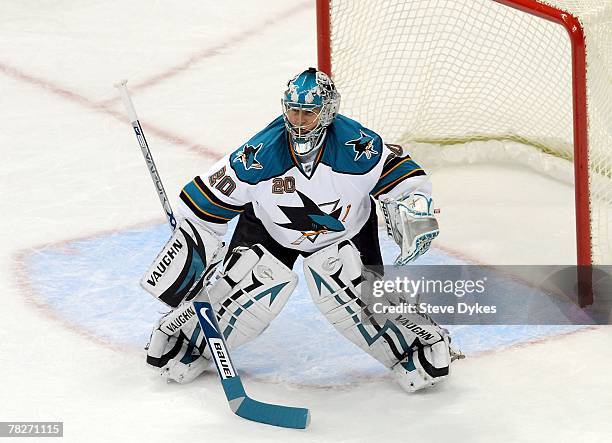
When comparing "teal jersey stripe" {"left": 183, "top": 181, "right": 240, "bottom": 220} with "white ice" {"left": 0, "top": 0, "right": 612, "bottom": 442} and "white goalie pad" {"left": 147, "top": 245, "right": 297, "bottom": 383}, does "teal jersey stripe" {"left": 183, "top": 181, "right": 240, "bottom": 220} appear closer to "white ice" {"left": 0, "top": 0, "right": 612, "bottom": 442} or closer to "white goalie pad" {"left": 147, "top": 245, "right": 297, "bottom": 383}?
"white goalie pad" {"left": 147, "top": 245, "right": 297, "bottom": 383}

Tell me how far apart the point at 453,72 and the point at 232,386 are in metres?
1.89

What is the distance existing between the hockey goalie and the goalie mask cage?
1210 millimetres

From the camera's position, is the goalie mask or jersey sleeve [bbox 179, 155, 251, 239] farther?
jersey sleeve [bbox 179, 155, 251, 239]

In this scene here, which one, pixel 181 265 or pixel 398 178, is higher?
pixel 398 178

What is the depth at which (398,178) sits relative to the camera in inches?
153

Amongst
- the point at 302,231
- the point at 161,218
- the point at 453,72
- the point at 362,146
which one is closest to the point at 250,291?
the point at 302,231

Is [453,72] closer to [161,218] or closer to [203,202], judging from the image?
[161,218]

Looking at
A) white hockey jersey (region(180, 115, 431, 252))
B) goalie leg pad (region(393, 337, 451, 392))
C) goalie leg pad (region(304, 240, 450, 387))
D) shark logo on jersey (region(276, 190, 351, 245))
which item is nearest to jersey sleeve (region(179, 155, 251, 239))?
white hockey jersey (region(180, 115, 431, 252))

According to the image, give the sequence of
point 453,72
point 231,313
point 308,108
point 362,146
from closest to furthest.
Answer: point 308,108, point 362,146, point 231,313, point 453,72

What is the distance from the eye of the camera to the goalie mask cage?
5.21 metres

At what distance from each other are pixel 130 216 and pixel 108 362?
1.03 metres

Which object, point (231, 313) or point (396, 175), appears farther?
point (231, 313)

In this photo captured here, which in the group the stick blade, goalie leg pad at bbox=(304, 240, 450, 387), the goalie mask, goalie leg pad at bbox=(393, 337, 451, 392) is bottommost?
the stick blade

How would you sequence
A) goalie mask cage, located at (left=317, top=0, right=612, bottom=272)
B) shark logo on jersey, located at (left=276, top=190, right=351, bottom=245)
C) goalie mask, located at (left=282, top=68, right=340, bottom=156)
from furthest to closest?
1. goalie mask cage, located at (left=317, top=0, right=612, bottom=272)
2. shark logo on jersey, located at (left=276, top=190, right=351, bottom=245)
3. goalie mask, located at (left=282, top=68, right=340, bottom=156)
